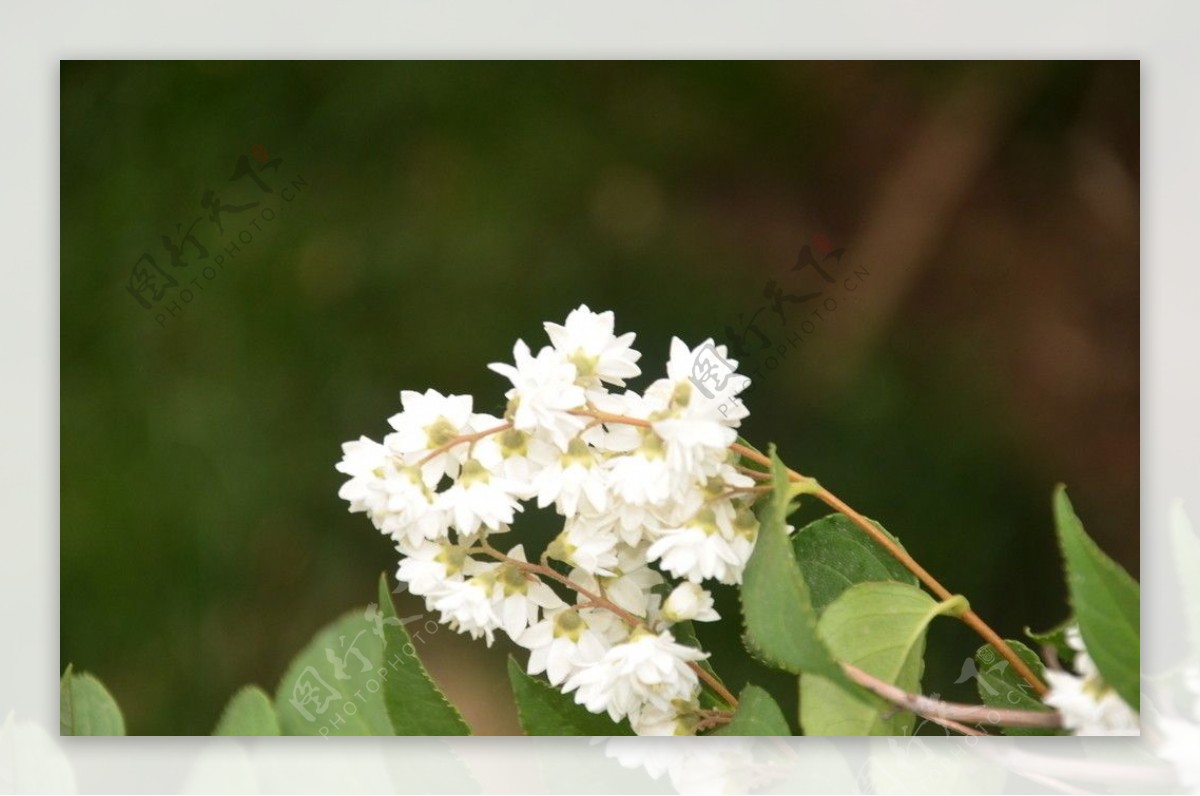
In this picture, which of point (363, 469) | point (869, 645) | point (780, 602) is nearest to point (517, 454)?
point (363, 469)

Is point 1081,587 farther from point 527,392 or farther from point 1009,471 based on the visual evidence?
point 527,392

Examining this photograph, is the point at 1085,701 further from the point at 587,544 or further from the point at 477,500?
the point at 477,500

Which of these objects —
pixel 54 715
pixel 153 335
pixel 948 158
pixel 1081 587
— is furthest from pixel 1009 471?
pixel 54 715

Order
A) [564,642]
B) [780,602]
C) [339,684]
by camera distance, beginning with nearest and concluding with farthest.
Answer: [780,602], [564,642], [339,684]

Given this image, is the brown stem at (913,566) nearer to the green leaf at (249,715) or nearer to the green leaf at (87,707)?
the green leaf at (249,715)

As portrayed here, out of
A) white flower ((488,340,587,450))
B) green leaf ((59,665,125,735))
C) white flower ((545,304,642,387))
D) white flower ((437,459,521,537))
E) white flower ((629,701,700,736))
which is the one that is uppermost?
white flower ((545,304,642,387))

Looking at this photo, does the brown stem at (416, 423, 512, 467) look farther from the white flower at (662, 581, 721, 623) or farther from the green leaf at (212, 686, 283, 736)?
the green leaf at (212, 686, 283, 736)

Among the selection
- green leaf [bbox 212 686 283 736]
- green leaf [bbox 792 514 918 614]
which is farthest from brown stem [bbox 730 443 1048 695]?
green leaf [bbox 212 686 283 736]
